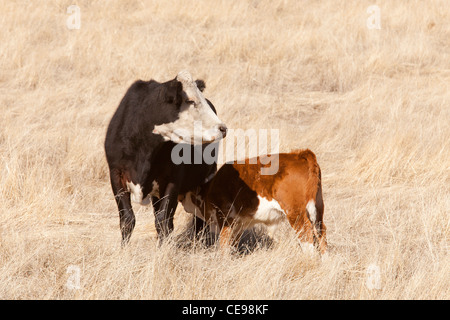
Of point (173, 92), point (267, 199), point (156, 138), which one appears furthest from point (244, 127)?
point (173, 92)

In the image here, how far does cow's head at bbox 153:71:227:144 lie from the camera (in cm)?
398

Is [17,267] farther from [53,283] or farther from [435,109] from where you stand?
[435,109]

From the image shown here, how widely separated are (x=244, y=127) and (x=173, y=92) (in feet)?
10.8

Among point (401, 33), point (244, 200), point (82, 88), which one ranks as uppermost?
point (401, 33)

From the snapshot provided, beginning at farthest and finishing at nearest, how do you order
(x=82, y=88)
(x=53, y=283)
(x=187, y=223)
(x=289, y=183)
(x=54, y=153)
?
(x=82, y=88) < (x=54, y=153) < (x=187, y=223) < (x=289, y=183) < (x=53, y=283)

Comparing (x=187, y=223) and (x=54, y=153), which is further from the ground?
(x=54, y=153)

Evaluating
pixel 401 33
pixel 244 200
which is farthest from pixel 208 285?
pixel 401 33

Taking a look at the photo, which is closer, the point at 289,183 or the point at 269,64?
the point at 289,183

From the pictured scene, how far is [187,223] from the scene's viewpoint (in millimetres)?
5203

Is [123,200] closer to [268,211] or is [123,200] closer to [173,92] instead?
[173,92]

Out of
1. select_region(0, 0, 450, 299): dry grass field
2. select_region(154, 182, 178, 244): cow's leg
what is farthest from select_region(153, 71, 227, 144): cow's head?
select_region(0, 0, 450, 299): dry grass field

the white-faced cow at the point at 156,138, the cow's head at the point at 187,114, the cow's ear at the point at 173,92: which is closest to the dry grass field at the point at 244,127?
the white-faced cow at the point at 156,138

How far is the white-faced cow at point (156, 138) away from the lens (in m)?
4.01

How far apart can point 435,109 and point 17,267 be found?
580 cm
